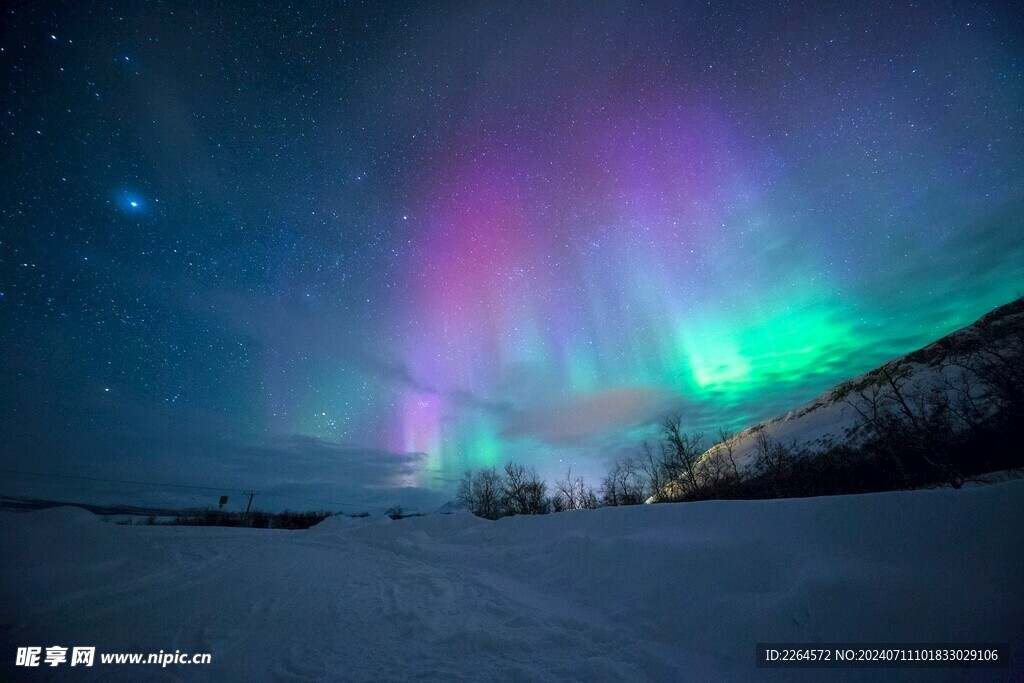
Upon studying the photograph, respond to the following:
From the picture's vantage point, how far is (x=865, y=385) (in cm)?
6769

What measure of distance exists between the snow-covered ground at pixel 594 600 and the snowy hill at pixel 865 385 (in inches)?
2346

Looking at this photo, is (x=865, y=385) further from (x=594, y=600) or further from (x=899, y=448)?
(x=594, y=600)

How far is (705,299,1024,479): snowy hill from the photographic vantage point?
164 feet

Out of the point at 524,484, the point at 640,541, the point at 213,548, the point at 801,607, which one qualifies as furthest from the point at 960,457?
the point at 213,548

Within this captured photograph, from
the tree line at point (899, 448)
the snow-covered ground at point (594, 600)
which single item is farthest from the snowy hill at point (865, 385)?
the snow-covered ground at point (594, 600)

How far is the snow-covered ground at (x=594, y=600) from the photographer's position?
167 inches

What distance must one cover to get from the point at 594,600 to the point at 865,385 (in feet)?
301

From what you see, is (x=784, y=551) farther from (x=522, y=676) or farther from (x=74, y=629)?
(x=74, y=629)

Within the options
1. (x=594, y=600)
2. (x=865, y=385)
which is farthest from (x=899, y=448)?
(x=865, y=385)

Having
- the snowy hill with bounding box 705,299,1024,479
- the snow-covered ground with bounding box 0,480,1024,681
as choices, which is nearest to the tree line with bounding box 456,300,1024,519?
the snowy hill with bounding box 705,299,1024,479

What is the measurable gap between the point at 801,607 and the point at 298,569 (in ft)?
42.8

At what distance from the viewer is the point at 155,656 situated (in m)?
4.72

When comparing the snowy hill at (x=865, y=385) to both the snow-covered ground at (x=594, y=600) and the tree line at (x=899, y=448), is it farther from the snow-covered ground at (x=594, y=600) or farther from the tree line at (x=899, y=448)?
the snow-covered ground at (x=594, y=600)

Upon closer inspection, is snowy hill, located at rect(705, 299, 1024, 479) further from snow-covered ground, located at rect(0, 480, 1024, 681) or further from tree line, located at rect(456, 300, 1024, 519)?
snow-covered ground, located at rect(0, 480, 1024, 681)
